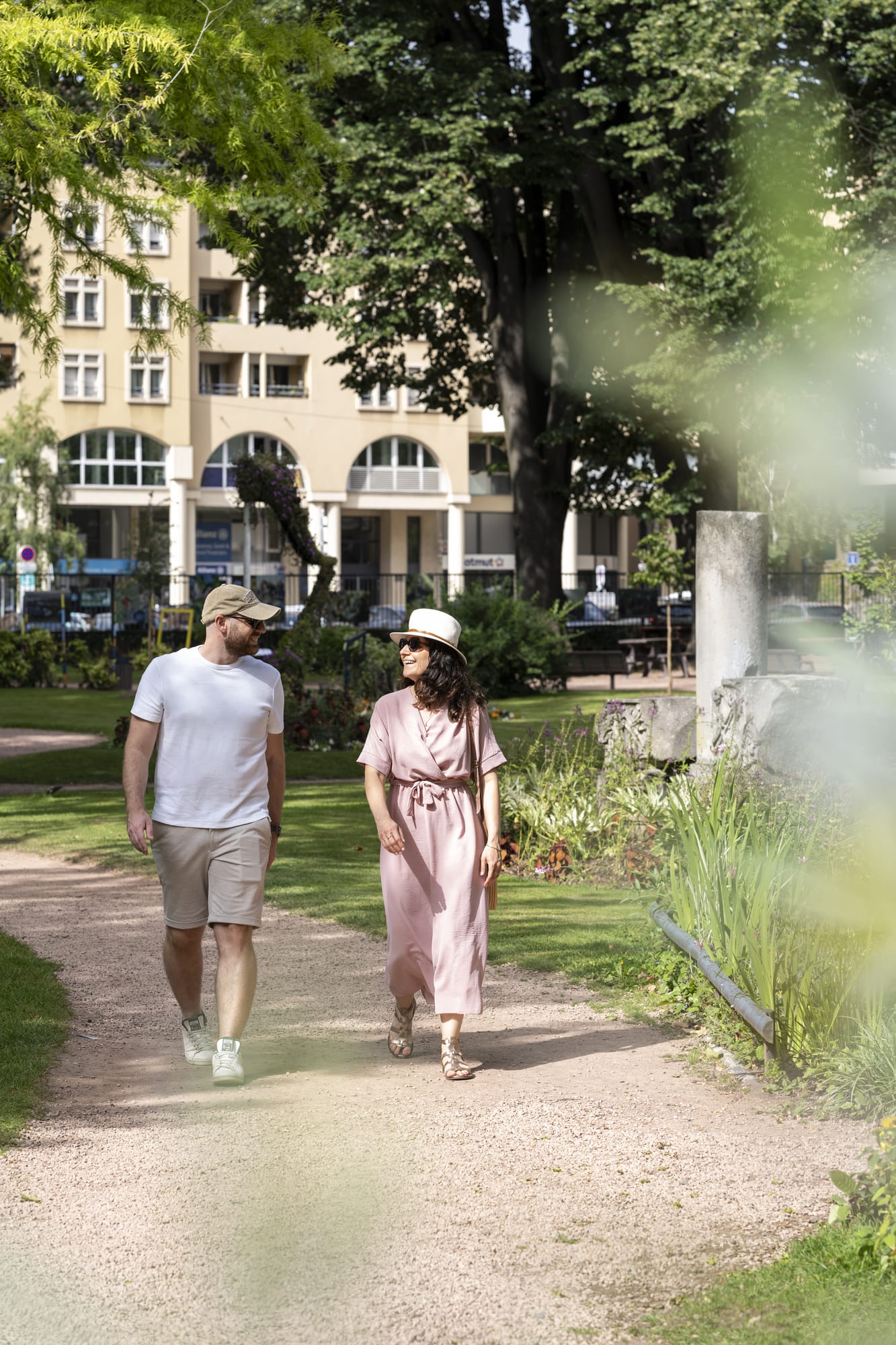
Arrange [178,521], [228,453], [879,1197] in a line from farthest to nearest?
[228,453], [178,521], [879,1197]

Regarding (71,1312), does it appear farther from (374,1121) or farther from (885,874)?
(885,874)

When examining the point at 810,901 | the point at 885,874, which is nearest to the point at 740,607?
the point at 810,901

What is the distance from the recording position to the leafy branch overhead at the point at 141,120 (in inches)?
442

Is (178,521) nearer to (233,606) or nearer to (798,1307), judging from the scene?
(233,606)

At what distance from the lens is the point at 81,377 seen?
59688 mm

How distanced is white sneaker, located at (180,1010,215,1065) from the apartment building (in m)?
49.5

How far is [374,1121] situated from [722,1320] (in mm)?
1789

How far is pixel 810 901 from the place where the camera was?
3486mm

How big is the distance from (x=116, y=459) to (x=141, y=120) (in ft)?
165

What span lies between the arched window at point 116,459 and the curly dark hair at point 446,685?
57.0 meters

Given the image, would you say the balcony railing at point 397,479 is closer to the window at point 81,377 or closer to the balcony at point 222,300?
the balcony at point 222,300

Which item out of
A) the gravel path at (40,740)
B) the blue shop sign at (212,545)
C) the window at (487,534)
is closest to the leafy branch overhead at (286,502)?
the gravel path at (40,740)

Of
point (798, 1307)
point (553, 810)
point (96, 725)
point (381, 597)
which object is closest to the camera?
point (798, 1307)

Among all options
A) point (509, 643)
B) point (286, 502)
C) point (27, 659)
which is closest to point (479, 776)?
point (286, 502)
